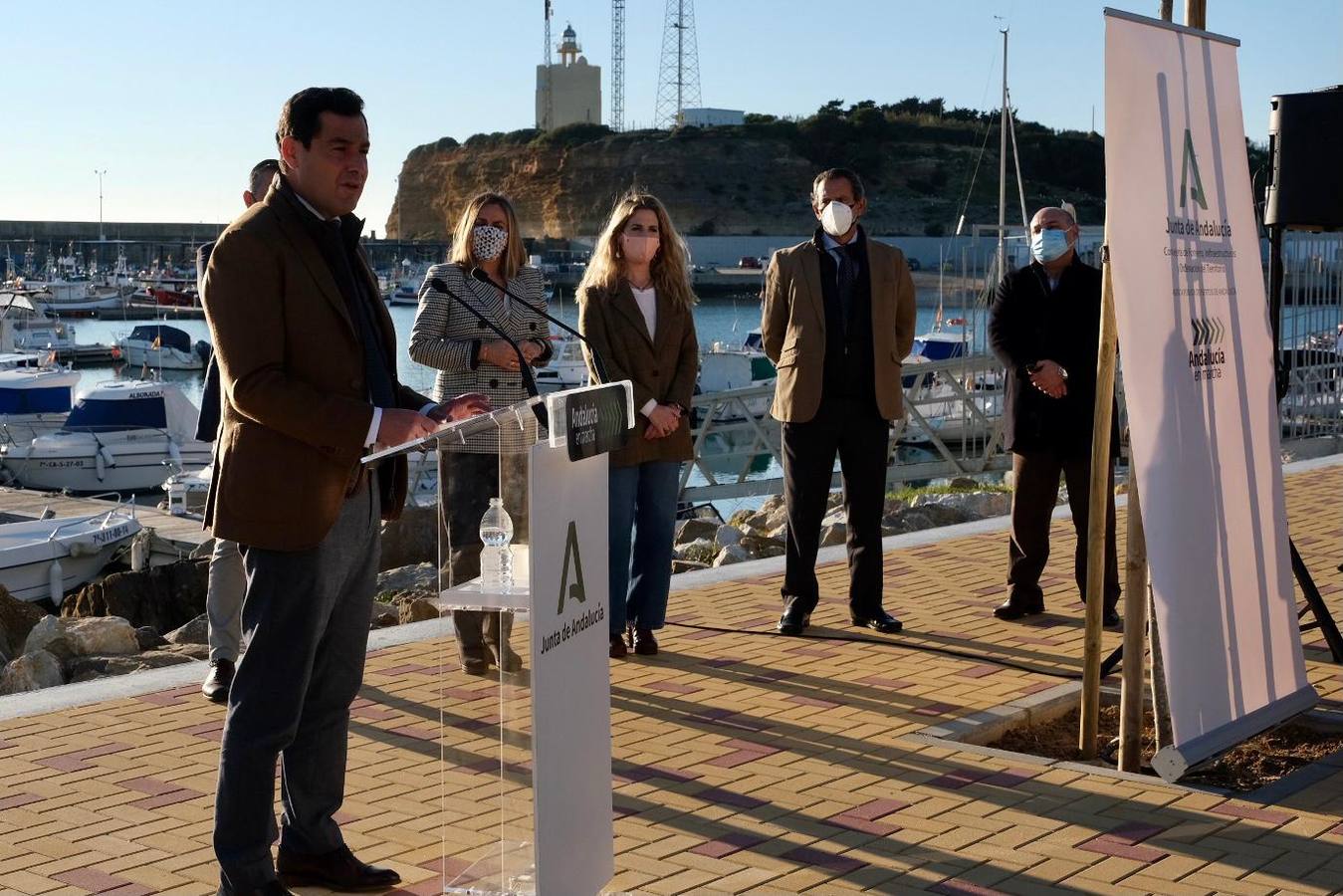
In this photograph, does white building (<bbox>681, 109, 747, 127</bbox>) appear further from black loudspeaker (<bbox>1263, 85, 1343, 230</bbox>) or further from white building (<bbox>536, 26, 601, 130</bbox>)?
black loudspeaker (<bbox>1263, 85, 1343, 230</bbox>)

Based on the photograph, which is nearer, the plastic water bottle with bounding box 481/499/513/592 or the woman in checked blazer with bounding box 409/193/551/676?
the plastic water bottle with bounding box 481/499/513/592

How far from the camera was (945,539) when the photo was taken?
1091 centimetres

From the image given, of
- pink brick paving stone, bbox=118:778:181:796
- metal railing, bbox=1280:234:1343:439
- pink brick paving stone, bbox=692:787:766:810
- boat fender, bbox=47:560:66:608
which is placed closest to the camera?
pink brick paving stone, bbox=692:787:766:810

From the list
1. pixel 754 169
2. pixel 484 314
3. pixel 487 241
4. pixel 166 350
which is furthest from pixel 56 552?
pixel 754 169

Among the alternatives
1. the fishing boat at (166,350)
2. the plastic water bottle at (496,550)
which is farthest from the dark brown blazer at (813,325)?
the fishing boat at (166,350)

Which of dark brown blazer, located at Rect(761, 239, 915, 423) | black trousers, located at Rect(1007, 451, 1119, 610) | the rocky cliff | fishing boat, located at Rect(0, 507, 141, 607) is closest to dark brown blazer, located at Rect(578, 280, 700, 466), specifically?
dark brown blazer, located at Rect(761, 239, 915, 423)

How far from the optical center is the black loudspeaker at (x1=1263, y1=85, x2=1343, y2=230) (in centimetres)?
721

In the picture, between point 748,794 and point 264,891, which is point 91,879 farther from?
point 748,794

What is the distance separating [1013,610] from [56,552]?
1621 cm

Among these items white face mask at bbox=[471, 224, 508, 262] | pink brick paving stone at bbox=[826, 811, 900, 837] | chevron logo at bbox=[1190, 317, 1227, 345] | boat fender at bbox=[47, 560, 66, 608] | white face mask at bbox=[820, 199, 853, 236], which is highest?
white face mask at bbox=[820, 199, 853, 236]

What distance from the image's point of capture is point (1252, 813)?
17.4ft

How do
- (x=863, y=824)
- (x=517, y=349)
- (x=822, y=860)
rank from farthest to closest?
(x=863, y=824) → (x=822, y=860) → (x=517, y=349)

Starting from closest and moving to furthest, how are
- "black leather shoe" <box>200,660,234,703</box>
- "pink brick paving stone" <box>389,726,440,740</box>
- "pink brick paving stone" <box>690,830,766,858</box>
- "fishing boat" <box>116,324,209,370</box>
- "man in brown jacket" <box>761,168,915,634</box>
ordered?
"pink brick paving stone" <box>690,830,766,858</box>, "pink brick paving stone" <box>389,726,440,740</box>, "black leather shoe" <box>200,660,234,703</box>, "man in brown jacket" <box>761,168,915,634</box>, "fishing boat" <box>116,324,209,370</box>

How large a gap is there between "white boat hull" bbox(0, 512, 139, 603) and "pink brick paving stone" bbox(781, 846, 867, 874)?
57.0ft
